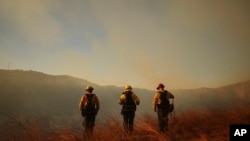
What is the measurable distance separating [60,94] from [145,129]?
2439 inches

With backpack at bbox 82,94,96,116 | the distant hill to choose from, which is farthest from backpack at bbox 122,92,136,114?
the distant hill

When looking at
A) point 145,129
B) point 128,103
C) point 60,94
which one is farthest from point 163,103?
point 60,94

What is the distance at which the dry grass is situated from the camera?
6.32m

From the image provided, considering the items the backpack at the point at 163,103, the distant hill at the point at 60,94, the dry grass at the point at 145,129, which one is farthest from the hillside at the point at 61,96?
the backpack at the point at 163,103

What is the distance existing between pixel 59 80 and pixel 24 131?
7223 centimetres

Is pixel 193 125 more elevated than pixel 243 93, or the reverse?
pixel 243 93

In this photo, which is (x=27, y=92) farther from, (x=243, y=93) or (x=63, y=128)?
(x=63, y=128)

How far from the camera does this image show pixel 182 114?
10461mm

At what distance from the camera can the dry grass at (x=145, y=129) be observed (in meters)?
6.32

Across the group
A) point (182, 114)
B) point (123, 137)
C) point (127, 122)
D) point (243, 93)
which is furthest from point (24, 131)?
point (243, 93)

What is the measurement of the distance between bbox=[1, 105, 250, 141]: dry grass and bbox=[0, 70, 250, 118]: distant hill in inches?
1499

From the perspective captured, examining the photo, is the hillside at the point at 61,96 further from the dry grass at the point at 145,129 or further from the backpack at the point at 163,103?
the backpack at the point at 163,103

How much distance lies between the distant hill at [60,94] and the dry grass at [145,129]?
38073 mm

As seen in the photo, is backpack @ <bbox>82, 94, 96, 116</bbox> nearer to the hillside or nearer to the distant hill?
the hillside
